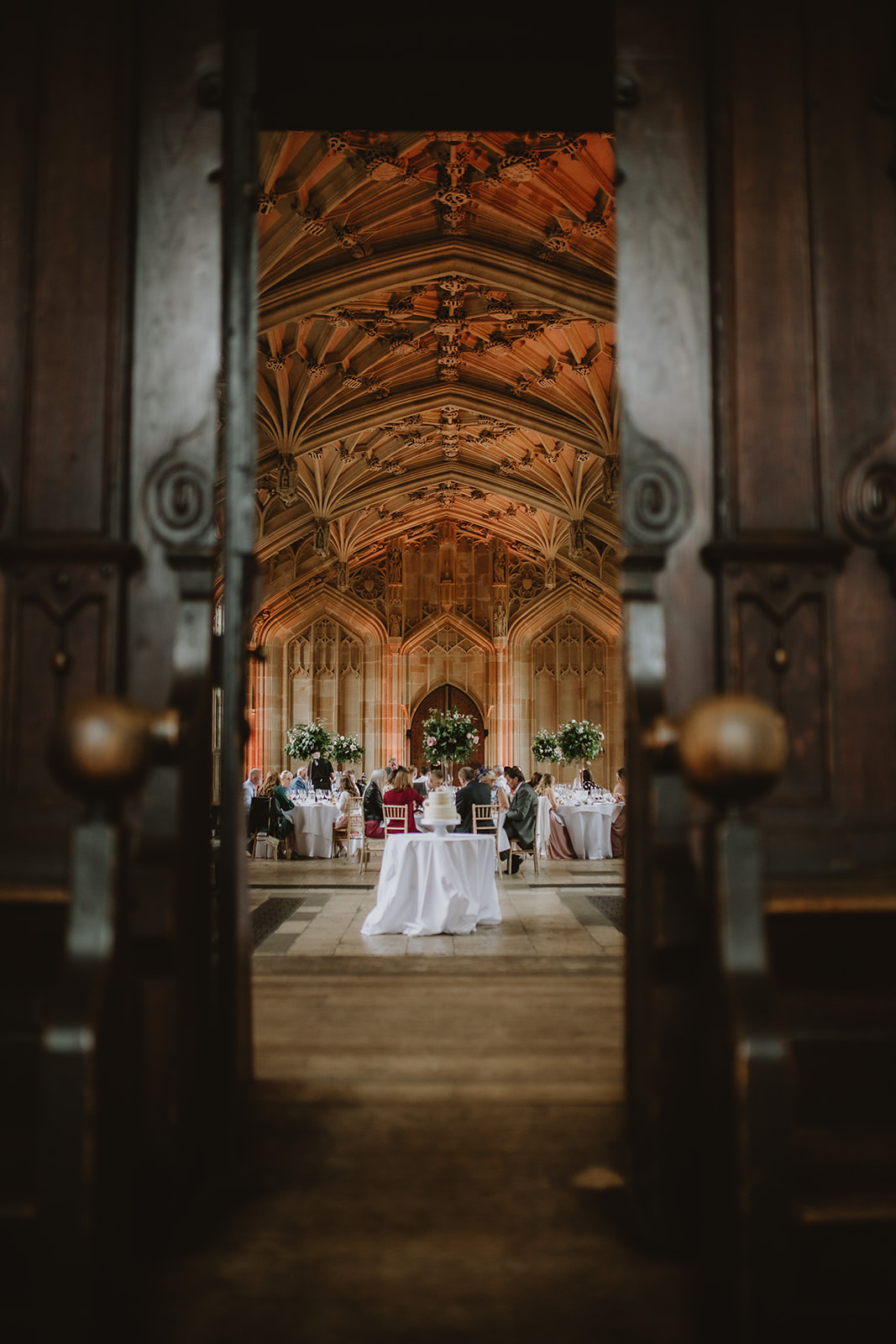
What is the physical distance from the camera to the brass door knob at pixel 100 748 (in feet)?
4.31

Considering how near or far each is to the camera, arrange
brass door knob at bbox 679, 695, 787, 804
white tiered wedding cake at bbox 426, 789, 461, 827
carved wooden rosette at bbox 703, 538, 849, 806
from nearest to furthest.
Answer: brass door knob at bbox 679, 695, 787, 804
carved wooden rosette at bbox 703, 538, 849, 806
white tiered wedding cake at bbox 426, 789, 461, 827

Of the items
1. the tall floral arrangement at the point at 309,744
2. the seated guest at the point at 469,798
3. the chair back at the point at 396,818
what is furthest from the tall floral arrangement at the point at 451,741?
the chair back at the point at 396,818

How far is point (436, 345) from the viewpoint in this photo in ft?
39.5

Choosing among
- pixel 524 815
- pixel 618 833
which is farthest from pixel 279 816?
pixel 618 833

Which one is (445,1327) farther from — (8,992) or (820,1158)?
(8,992)

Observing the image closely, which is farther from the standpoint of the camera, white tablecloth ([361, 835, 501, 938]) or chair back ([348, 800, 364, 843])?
chair back ([348, 800, 364, 843])

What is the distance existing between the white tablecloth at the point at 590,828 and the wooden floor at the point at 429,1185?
21.6 ft

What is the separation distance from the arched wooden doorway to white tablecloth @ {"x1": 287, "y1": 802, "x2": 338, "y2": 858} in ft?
29.1

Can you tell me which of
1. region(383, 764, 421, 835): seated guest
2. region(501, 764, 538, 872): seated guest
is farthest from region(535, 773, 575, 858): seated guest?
region(383, 764, 421, 835): seated guest

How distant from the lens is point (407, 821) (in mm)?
7324

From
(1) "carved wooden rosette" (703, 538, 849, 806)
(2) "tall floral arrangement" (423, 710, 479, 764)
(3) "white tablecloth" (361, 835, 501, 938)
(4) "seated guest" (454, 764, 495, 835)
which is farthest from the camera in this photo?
(2) "tall floral arrangement" (423, 710, 479, 764)

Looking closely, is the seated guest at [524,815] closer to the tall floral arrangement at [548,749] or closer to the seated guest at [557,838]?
the seated guest at [557,838]

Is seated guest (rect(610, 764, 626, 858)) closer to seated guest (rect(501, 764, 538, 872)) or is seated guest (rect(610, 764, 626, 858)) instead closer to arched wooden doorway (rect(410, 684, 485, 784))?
seated guest (rect(501, 764, 538, 872))

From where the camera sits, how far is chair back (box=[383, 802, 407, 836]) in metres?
7.33
